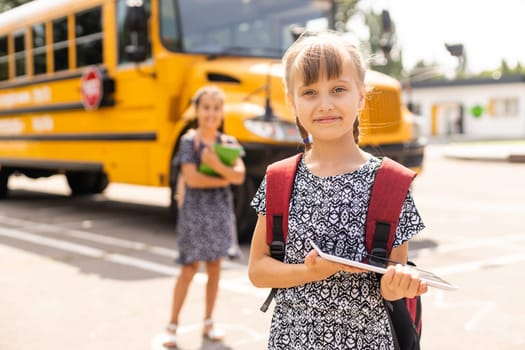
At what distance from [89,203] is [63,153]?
6.45 feet

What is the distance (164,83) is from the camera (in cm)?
677

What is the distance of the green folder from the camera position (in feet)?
12.2

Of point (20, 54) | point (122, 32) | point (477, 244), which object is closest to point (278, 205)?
point (477, 244)

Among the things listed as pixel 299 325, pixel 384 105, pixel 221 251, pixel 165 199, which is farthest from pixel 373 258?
pixel 165 199

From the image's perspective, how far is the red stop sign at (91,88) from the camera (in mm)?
7541

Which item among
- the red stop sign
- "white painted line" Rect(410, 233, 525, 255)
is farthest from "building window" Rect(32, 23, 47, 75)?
"white painted line" Rect(410, 233, 525, 255)

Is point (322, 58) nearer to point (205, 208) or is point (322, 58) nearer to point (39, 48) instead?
point (205, 208)

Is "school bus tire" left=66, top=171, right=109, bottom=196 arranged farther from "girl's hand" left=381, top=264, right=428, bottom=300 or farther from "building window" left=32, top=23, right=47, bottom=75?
"girl's hand" left=381, top=264, right=428, bottom=300

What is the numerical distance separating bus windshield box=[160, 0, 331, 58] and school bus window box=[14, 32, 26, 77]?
11.1 feet

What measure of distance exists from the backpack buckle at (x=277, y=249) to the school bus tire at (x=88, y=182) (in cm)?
985

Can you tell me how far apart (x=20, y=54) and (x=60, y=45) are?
1.35 meters

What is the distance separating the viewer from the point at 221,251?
12.0ft

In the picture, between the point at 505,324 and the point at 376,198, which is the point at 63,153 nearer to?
the point at 505,324

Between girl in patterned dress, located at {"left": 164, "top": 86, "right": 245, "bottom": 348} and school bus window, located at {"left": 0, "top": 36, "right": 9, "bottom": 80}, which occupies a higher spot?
school bus window, located at {"left": 0, "top": 36, "right": 9, "bottom": 80}
